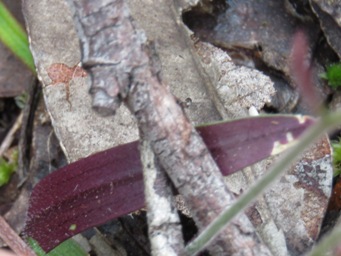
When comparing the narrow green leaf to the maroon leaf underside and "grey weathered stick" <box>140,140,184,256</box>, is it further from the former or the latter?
"grey weathered stick" <box>140,140,184,256</box>

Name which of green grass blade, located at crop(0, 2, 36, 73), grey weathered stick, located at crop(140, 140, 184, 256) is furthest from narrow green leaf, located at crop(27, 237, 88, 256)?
green grass blade, located at crop(0, 2, 36, 73)

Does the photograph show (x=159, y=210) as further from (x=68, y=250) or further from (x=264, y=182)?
(x=68, y=250)

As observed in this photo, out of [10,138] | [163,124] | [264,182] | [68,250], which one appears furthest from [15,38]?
[264,182]

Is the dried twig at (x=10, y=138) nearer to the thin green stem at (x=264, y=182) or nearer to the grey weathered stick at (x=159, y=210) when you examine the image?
the grey weathered stick at (x=159, y=210)

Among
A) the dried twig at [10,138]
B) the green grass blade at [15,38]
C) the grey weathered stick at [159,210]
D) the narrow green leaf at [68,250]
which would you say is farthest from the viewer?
the dried twig at [10,138]

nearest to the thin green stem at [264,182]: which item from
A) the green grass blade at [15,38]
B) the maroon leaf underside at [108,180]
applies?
the maroon leaf underside at [108,180]

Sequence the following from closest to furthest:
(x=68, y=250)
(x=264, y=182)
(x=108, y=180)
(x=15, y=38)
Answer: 1. (x=264, y=182)
2. (x=108, y=180)
3. (x=68, y=250)
4. (x=15, y=38)
